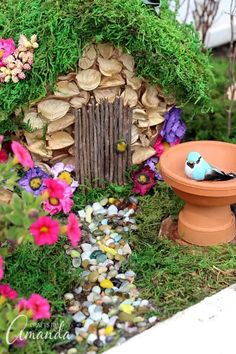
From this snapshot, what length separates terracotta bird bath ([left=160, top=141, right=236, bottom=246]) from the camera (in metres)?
2.97

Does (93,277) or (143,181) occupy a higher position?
(143,181)

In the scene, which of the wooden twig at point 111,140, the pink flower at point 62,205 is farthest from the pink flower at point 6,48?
the pink flower at point 62,205

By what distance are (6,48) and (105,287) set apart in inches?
47.0

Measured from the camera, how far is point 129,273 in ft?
9.81

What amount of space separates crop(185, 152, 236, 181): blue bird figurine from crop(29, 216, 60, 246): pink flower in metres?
0.86

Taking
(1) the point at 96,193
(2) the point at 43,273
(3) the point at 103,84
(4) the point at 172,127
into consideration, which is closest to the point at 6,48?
(3) the point at 103,84

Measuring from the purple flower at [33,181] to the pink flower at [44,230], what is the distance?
96 centimetres

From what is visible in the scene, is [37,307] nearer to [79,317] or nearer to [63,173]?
[79,317]

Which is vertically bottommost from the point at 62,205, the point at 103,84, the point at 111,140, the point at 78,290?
the point at 78,290

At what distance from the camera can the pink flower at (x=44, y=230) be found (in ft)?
7.78

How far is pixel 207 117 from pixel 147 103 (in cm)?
105

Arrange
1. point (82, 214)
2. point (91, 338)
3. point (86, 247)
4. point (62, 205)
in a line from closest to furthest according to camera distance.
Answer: point (91, 338)
point (86, 247)
point (62, 205)
point (82, 214)

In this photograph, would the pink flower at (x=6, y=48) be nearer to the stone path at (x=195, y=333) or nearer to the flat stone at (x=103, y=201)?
the flat stone at (x=103, y=201)

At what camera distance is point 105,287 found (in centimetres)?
291
